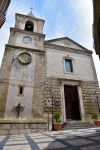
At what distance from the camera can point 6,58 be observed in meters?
11.6

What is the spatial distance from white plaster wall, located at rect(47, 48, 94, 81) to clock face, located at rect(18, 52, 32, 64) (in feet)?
6.47

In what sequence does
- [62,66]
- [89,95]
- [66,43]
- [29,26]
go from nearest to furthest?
[89,95]
[62,66]
[29,26]
[66,43]

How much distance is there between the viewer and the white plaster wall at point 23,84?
32.7ft

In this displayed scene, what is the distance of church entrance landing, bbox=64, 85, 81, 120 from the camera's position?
11.8 m

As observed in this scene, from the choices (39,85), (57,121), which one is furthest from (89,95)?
(39,85)

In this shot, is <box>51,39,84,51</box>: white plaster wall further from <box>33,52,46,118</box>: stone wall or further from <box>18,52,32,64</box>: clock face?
<box>18,52,32,64</box>: clock face

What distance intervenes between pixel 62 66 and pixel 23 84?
466 cm

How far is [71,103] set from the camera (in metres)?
12.4

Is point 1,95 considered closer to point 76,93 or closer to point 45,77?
point 45,77

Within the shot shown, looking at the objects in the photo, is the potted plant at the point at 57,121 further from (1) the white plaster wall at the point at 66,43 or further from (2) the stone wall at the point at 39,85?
(1) the white plaster wall at the point at 66,43

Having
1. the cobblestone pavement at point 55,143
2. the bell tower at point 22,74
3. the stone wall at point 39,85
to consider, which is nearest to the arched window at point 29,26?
the bell tower at point 22,74

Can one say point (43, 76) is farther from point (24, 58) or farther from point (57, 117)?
point (57, 117)

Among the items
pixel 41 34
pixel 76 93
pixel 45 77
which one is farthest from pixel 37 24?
pixel 76 93

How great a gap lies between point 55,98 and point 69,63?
4624 millimetres
